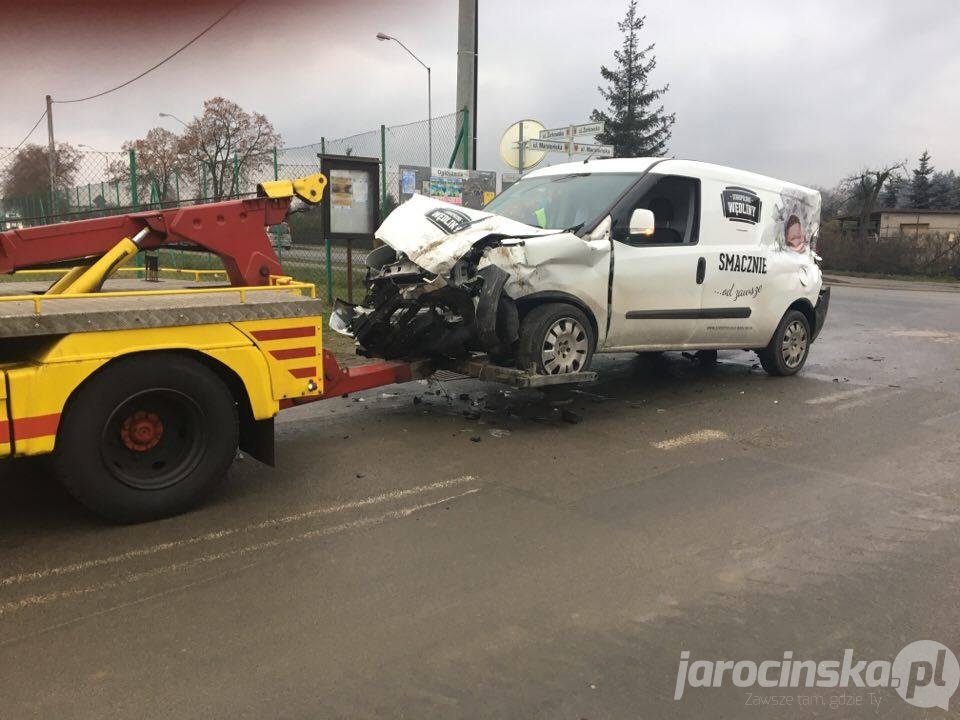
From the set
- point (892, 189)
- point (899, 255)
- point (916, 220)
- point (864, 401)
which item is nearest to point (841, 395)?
point (864, 401)

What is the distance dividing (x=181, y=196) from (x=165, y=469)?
42.7 feet

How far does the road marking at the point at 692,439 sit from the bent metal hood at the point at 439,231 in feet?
6.34

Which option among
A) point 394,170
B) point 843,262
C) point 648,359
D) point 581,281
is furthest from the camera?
point 843,262

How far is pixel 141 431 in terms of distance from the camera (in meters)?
4.13

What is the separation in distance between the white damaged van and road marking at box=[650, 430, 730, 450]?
97 centimetres

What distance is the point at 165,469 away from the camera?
4.23 m

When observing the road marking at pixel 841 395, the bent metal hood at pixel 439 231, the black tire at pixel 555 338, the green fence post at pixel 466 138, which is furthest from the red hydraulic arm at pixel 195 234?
the green fence post at pixel 466 138

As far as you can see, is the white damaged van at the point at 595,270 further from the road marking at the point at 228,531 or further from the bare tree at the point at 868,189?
the bare tree at the point at 868,189

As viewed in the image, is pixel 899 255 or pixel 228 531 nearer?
pixel 228 531

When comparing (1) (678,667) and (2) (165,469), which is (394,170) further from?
(1) (678,667)

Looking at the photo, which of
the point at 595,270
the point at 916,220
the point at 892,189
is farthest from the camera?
the point at 892,189

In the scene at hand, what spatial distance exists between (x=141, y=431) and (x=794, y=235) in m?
7.17

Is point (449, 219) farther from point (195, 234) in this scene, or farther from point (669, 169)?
point (669, 169)

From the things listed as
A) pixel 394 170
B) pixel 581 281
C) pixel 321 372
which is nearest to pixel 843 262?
pixel 394 170
